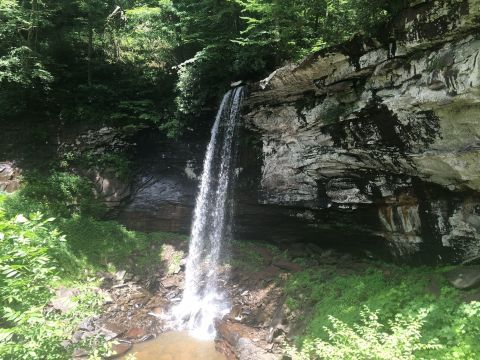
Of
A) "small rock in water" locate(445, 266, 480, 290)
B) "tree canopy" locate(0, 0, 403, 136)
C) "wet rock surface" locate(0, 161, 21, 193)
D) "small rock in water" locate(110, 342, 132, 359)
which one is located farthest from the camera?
"wet rock surface" locate(0, 161, 21, 193)

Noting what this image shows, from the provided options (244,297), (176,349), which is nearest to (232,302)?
(244,297)

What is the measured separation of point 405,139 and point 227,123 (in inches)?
250

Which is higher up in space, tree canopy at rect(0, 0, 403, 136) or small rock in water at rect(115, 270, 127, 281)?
tree canopy at rect(0, 0, 403, 136)

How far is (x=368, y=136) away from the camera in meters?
8.45

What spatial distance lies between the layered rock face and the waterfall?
40.4 inches

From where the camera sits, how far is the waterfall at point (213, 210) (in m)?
11.5

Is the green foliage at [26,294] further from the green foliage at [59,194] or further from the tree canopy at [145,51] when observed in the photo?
the green foliage at [59,194]

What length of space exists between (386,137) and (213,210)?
6.86 meters

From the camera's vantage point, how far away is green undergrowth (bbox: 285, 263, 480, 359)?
14.4 feet

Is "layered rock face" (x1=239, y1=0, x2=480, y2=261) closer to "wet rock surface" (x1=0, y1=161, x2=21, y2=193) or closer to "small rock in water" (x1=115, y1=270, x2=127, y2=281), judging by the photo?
"small rock in water" (x1=115, y1=270, x2=127, y2=281)

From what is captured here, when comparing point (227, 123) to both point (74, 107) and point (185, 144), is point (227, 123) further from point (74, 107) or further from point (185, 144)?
point (74, 107)

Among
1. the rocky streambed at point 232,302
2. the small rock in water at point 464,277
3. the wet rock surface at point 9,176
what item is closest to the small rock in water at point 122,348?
the rocky streambed at point 232,302

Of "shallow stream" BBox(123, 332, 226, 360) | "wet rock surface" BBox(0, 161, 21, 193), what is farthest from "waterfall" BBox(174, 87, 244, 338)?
"wet rock surface" BBox(0, 161, 21, 193)

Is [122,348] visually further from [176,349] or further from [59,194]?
[59,194]
